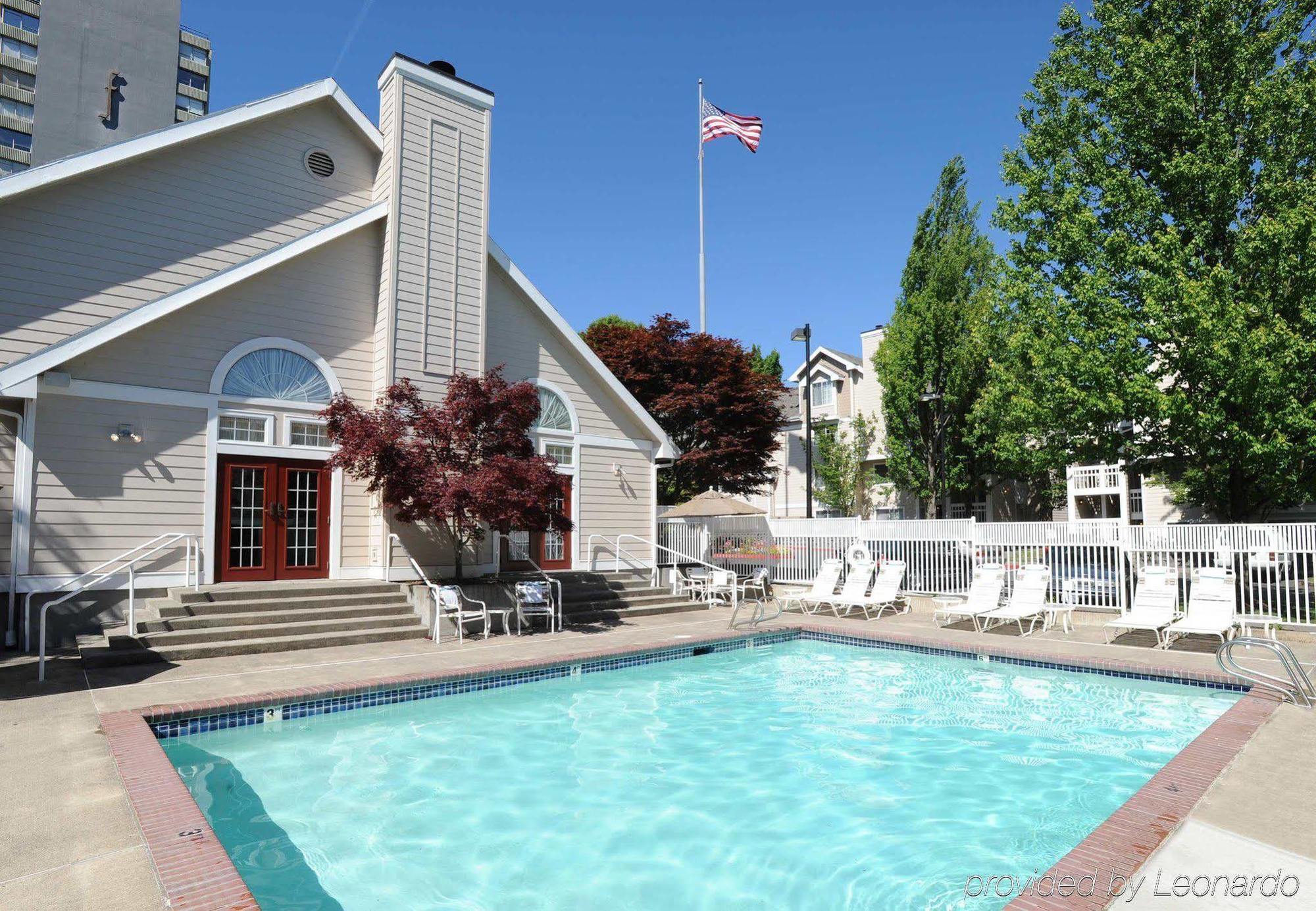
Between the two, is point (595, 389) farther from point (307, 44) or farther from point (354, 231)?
point (307, 44)

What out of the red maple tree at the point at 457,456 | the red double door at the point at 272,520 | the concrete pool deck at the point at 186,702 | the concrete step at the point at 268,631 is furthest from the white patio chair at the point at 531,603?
the red double door at the point at 272,520

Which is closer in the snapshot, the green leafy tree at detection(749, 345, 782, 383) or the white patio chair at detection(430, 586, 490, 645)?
the white patio chair at detection(430, 586, 490, 645)

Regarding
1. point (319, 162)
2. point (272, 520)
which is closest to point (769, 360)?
point (319, 162)

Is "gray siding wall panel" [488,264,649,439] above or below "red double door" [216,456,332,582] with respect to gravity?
above

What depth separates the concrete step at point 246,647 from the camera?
955cm

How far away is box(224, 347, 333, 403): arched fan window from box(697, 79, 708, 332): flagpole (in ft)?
50.4

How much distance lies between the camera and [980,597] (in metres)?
13.9

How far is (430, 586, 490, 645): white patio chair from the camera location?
11.8m

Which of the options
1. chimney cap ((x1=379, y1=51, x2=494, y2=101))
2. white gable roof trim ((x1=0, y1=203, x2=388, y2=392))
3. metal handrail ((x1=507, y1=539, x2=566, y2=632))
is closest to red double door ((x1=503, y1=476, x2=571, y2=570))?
metal handrail ((x1=507, y1=539, x2=566, y2=632))

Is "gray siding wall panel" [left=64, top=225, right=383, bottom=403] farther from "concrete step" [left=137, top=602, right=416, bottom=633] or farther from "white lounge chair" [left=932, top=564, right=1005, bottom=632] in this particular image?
"white lounge chair" [left=932, top=564, right=1005, bottom=632]

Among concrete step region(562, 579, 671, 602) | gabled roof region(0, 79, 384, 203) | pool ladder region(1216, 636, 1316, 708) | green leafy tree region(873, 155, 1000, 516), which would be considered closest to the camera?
pool ladder region(1216, 636, 1316, 708)

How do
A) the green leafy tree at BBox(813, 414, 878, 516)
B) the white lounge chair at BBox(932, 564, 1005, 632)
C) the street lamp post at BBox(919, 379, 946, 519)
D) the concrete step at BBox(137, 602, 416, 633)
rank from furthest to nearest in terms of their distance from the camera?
the green leafy tree at BBox(813, 414, 878, 516), the street lamp post at BBox(919, 379, 946, 519), the white lounge chair at BBox(932, 564, 1005, 632), the concrete step at BBox(137, 602, 416, 633)

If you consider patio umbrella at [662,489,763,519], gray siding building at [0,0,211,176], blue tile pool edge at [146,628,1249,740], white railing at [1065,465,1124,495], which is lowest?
blue tile pool edge at [146,628,1249,740]

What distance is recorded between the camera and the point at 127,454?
11.3 m
